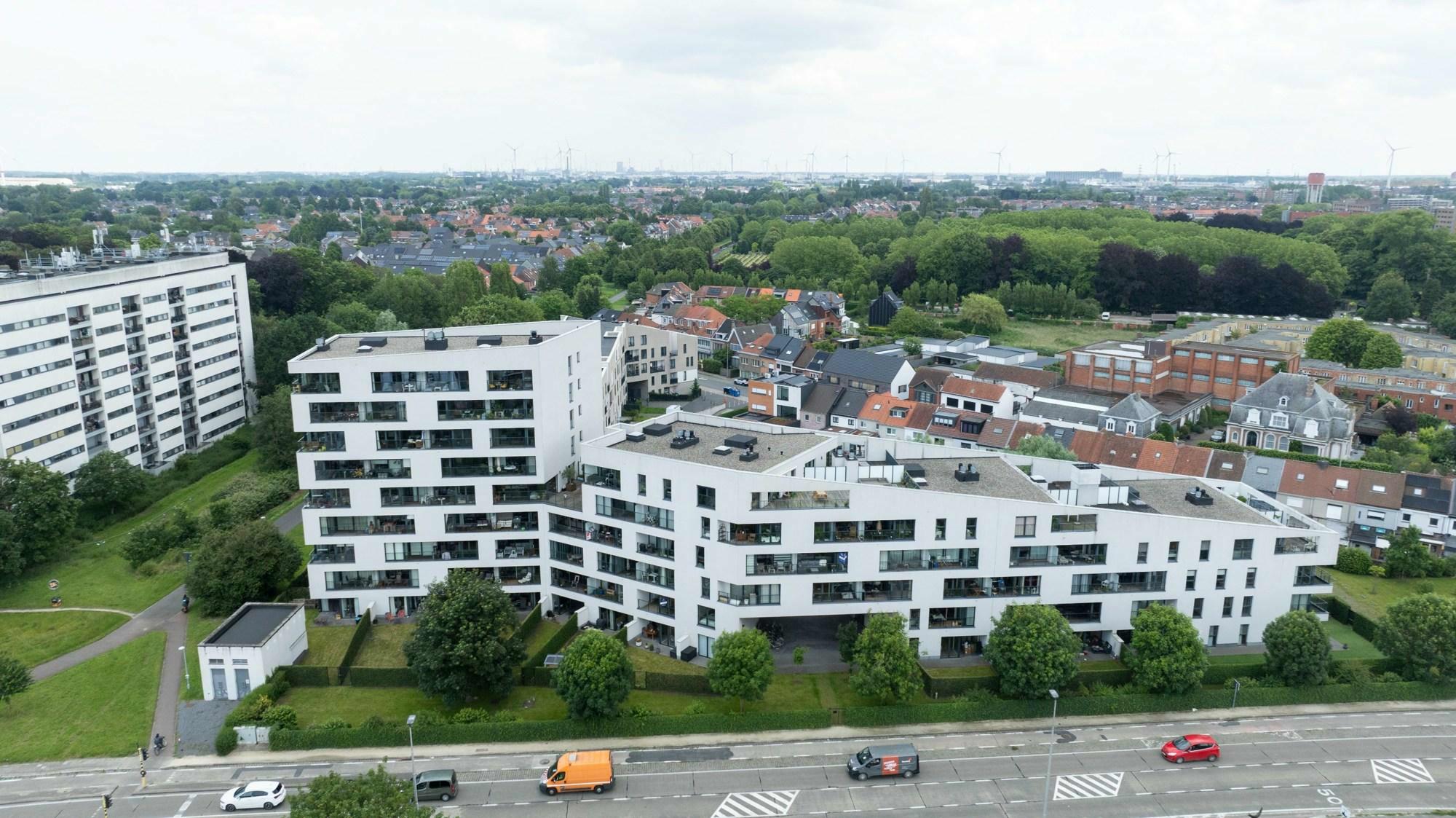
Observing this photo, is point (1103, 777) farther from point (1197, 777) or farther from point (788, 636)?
point (788, 636)

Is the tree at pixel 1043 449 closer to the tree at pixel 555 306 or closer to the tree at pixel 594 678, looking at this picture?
the tree at pixel 594 678

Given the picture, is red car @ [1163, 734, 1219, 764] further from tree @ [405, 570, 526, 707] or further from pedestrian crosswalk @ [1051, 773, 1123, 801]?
tree @ [405, 570, 526, 707]

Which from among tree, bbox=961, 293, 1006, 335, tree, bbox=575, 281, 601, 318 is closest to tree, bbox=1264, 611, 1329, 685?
tree, bbox=961, 293, 1006, 335

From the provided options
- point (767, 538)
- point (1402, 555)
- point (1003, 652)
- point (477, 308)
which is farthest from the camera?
point (477, 308)

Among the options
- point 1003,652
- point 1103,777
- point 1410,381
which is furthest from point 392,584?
point 1410,381

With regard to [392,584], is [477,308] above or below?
above

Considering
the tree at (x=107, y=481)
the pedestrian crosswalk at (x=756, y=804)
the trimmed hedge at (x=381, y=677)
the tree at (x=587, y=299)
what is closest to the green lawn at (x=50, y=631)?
the tree at (x=107, y=481)
